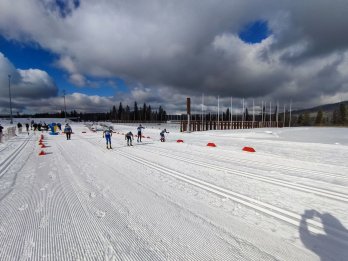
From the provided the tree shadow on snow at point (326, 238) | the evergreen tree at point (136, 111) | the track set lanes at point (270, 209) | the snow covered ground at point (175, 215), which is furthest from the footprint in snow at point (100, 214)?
the evergreen tree at point (136, 111)

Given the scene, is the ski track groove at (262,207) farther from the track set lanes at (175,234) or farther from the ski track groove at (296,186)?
the ski track groove at (296,186)

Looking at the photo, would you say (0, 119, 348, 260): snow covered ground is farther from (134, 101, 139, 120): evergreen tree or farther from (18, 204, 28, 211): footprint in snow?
(134, 101, 139, 120): evergreen tree

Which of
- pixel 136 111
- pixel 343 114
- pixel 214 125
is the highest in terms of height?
pixel 136 111

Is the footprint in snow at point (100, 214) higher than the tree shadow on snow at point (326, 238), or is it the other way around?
the footprint in snow at point (100, 214)

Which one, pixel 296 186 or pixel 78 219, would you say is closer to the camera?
pixel 78 219

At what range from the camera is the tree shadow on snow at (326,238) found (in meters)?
3.00

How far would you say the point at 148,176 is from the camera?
23.6 ft

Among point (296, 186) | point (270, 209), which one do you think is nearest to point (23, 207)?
point (270, 209)

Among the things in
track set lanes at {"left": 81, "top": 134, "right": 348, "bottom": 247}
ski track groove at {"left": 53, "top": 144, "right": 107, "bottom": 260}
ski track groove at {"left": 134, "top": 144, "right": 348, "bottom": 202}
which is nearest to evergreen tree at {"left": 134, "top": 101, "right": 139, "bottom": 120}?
ski track groove at {"left": 134, "top": 144, "right": 348, "bottom": 202}

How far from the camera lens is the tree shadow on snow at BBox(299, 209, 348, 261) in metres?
3.00

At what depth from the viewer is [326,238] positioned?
339 centimetres

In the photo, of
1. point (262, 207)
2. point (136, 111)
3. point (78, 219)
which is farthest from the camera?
point (136, 111)

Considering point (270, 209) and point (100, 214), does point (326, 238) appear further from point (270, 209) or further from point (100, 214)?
point (100, 214)

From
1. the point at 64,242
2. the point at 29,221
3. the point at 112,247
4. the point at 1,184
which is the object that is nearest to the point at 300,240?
the point at 112,247
